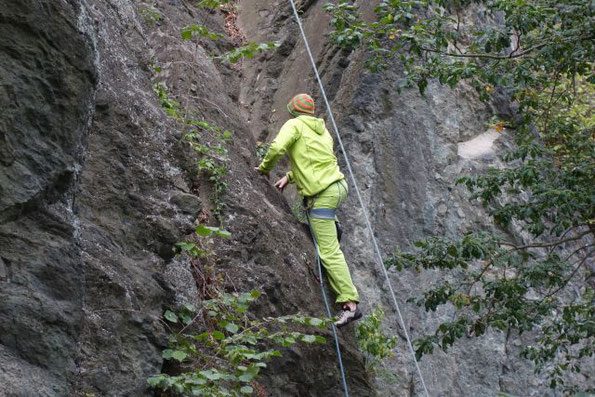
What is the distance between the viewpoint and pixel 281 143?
7141mm

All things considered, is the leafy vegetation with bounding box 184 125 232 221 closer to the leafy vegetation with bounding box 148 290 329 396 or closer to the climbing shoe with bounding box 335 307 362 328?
the leafy vegetation with bounding box 148 290 329 396

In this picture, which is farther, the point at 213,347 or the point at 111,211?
the point at 111,211

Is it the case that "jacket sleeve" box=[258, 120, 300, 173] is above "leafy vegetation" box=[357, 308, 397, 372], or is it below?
above

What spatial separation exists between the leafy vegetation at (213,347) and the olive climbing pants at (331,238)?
5.70 feet

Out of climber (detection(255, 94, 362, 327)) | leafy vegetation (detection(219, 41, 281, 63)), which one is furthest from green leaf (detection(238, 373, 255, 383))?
climber (detection(255, 94, 362, 327))

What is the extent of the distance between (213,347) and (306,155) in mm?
2693

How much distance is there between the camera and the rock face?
3.30 meters

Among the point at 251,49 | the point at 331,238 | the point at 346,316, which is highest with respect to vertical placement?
the point at 251,49

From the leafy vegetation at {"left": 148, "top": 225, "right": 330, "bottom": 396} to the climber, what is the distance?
1.76 m

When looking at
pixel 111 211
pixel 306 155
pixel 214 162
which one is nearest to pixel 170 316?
pixel 111 211

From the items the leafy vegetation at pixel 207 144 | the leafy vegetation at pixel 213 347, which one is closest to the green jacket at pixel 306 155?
the leafy vegetation at pixel 207 144

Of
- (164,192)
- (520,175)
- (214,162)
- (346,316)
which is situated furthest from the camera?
(520,175)

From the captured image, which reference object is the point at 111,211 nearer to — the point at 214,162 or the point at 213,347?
the point at 213,347

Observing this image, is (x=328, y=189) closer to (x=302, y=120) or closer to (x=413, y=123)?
(x=302, y=120)
